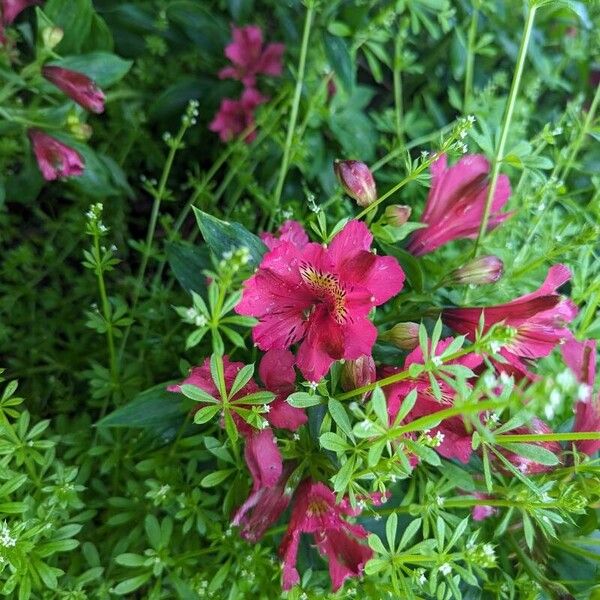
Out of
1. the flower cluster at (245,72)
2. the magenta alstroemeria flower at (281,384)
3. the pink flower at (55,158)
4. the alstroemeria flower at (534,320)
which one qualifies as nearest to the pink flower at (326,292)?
the magenta alstroemeria flower at (281,384)

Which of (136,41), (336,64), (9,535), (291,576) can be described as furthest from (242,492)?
(136,41)

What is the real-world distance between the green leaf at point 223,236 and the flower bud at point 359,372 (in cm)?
14

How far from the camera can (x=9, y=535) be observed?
0.58 m

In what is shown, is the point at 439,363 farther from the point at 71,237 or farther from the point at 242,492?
the point at 71,237

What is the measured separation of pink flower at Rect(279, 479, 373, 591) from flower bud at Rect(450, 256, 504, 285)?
0.25m

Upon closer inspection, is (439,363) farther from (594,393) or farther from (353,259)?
(594,393)

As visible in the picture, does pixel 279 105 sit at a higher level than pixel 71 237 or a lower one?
higher

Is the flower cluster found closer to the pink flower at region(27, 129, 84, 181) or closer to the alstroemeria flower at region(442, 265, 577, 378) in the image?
the pink flower at region(27, 129, 84, 181)

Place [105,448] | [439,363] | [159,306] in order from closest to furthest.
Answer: [439,363]
[105,448]
[159,306]

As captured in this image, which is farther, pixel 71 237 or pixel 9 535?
pixel 71 237

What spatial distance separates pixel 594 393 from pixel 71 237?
2.49 ft

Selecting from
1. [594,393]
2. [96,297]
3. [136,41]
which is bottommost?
[96,297]

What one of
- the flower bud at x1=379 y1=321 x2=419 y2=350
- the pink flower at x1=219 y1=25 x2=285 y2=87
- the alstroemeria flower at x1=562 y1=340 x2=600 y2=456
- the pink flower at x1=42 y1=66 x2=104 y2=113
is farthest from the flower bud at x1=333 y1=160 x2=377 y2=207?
the pink flower at x1=219 y1=25 x2=285 y2=87

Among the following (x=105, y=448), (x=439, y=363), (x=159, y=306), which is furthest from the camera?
(x=159, y=306)
